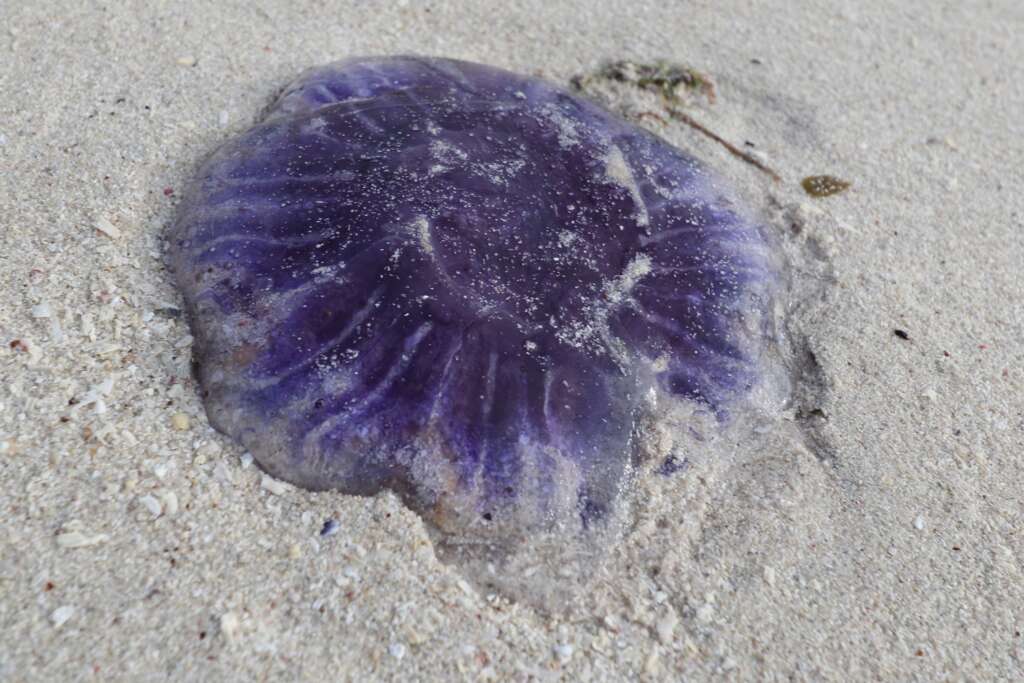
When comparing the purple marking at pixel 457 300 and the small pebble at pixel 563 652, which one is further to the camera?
the purple marking at pixel 457 300

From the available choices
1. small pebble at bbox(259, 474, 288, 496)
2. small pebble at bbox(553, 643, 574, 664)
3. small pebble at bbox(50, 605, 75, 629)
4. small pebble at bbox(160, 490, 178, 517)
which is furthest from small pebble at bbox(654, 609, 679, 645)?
small pebble at bbox(50, 605, 75, 629)

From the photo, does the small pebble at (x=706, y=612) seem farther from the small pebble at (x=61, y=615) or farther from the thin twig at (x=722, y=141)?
the thin twig at (x=722, y=141)

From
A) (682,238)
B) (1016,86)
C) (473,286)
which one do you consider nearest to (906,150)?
(1016,86)

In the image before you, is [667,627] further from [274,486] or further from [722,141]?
[722,141]

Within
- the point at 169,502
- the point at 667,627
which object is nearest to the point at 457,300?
the point at 169,502

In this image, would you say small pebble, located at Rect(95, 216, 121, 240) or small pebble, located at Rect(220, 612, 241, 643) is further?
small pebble, located at Rect(95, 216, 121, 240)

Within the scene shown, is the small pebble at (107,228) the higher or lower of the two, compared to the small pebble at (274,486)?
higher

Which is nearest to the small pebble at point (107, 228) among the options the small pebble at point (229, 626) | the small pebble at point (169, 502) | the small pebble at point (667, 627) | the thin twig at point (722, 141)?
the small pebble at point (169, 502)

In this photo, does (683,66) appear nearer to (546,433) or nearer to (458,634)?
(546,433)

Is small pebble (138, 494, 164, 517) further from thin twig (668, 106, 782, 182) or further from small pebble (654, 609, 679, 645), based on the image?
thin twig (668, 106, 782, 182)
